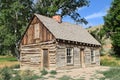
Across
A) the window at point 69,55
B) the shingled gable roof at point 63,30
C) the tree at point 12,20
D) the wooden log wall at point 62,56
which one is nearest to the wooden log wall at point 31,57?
the wooden log wall at point 62,56

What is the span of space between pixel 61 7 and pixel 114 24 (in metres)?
10.2

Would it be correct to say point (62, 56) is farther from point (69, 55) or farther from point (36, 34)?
point (36, 34)

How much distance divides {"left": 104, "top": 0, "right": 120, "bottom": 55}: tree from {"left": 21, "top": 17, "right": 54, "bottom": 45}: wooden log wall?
20161mm

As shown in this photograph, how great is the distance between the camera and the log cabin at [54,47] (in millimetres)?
24766

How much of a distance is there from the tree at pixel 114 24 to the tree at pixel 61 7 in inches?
209

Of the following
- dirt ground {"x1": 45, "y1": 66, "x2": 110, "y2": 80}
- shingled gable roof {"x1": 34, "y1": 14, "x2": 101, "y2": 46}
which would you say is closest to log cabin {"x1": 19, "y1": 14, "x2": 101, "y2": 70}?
shingled gable roof {"x1": 34, "y1": 14, "x2": 101, "y2": 46}

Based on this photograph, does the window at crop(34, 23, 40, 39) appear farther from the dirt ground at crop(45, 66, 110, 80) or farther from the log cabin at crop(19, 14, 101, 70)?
the dirt ground at crop(45, 66, 110, 80)

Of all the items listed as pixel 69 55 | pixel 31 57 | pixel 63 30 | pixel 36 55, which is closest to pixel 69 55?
pixel 69 55

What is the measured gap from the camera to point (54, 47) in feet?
80.7

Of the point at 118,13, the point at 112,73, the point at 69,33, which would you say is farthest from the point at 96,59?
the point at 118,13

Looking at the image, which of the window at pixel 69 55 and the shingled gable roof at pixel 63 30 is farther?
the window at pixel 69 55

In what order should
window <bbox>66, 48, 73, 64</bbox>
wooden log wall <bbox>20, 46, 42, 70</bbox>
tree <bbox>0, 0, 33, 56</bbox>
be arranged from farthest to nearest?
tree <bbox>0, 0, 33, 56</bbox> → wooden log wall <bbox>20, 46, 42, 70</bbox> → window <bbox>66, 48, 73, 64</bbox>

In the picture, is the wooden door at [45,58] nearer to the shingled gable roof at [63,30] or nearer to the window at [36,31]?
the window at [36,31]

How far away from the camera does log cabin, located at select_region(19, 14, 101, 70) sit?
81.3ft
